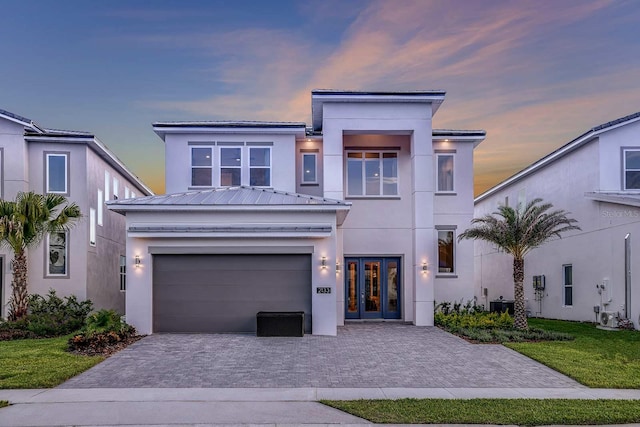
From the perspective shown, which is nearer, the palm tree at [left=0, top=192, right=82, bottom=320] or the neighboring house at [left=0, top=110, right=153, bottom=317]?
the palm tree at [left=0, top=192, right=82, bottom=320]

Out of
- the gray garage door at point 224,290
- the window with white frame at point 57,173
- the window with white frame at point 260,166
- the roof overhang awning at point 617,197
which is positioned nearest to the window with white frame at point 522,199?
the roof overhang awning at point 617,197

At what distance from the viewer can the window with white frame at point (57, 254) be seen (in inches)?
724

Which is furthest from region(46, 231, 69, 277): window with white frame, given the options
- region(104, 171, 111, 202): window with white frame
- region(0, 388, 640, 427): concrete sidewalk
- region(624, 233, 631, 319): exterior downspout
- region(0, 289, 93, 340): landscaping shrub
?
region(624, 233, 631, 319): exterior downspout

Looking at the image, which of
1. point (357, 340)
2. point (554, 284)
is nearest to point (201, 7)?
point (357, 340)

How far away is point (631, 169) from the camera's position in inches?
715

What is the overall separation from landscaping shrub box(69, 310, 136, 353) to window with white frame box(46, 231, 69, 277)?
19.4ft

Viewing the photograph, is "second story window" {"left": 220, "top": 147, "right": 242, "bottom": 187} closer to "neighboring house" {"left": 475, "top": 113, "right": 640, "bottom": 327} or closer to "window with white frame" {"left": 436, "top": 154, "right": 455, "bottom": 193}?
"window with white frame" {"left": 436, "top": 154, "right": 455, "bottom": 193}

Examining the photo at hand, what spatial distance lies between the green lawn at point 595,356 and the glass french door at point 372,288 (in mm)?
6116

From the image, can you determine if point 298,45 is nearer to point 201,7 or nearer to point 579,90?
point 201,7

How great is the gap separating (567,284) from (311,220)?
12280 millimetres

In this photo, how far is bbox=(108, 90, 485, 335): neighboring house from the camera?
50.2 feet

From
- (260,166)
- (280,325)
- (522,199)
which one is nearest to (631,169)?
(522,199)

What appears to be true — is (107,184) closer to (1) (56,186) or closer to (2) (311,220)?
(1) (56,186)

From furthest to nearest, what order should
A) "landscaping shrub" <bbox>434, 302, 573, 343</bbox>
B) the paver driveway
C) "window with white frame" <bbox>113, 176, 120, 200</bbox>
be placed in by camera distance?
"window with white frame" <bbox>113, 176, 120, 200</bbox> < "landscaping shrub" <bbox>434, 302, 573, 343</bbox> < the paver driveway
